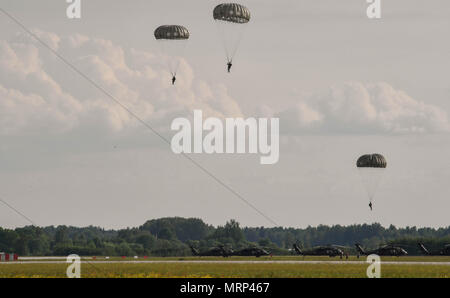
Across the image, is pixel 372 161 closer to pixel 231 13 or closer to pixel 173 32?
pixel 231 13

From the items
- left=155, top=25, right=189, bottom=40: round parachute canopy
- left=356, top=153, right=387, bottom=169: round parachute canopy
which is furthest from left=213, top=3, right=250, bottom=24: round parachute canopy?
left=356, top=153, right=387, bottom=169: round parachute canopy

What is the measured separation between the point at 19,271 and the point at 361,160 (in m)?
44.1

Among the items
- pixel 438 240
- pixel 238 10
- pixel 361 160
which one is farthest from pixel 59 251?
pixel 238 10

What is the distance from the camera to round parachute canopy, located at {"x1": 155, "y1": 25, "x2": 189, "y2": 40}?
87875mm

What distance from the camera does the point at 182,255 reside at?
13925 centimetres

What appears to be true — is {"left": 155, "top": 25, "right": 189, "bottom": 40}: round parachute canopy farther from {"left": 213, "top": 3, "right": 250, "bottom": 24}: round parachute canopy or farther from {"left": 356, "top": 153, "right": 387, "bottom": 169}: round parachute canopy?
{"left": 356, "top": 153, "right": 387, "bottom": 169}: round parachute canopy

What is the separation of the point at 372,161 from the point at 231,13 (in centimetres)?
2830

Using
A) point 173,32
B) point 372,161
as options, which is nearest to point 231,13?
point 173,32

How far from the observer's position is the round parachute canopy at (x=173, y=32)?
87.9m

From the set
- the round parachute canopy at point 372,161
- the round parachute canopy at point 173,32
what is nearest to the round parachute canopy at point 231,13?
the round parachute canopy at point 173,32

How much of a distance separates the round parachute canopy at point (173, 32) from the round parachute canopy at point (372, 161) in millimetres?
27957

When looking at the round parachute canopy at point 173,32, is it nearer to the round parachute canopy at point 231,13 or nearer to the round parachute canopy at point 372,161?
the round parachute canopy at point 231,13

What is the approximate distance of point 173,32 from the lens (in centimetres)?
8806
